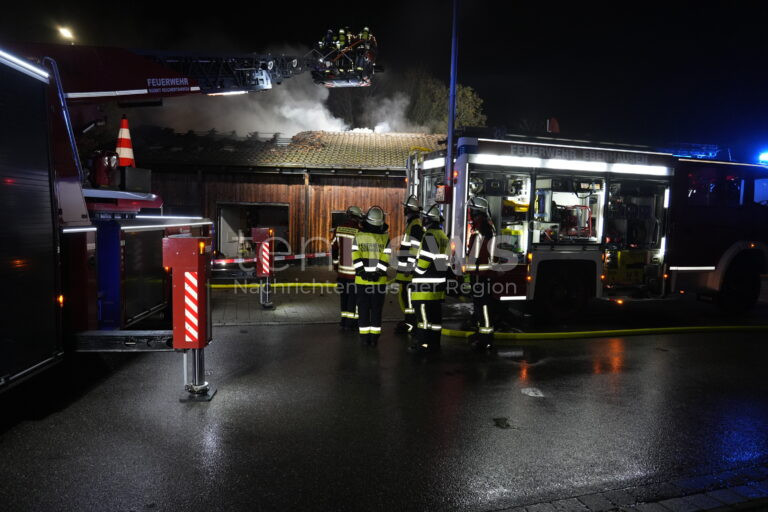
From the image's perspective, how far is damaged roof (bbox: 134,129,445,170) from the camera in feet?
48.6

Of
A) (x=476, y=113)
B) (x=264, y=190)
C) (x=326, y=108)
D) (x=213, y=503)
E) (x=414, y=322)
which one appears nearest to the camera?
(x=213, y=503)

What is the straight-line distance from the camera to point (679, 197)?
891cm

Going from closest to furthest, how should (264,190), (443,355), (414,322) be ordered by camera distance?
(443,355)
(414,322)
(264,190)

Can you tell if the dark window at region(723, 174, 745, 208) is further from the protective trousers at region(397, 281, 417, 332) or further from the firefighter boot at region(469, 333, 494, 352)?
the protective trousers at region(397, 281, 417, 332)

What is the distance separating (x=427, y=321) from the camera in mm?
6555

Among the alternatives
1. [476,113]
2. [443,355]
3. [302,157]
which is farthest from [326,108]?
[443,355]

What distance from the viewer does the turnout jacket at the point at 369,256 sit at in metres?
6.66

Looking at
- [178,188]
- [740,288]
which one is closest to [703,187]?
[740,288]

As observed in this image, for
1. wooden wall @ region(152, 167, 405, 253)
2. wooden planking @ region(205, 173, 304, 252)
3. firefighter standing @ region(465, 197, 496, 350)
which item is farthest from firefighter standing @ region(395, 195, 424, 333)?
wooden planking @ region(205, 173, 304, 252)

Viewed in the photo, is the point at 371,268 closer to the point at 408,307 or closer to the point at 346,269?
the point at 346,269

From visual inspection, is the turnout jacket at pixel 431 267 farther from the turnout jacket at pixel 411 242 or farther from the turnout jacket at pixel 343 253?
the turnout jacket at pixel 343 253

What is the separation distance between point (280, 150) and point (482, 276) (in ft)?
35.5

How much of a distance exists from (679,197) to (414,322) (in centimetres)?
527

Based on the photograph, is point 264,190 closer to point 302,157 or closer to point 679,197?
point 302,157
